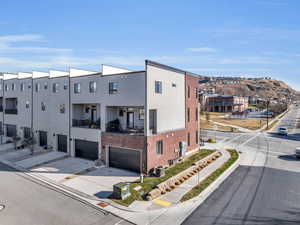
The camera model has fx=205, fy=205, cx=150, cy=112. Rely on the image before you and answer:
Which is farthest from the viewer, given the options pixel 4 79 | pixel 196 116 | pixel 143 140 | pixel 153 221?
pixel 4 79

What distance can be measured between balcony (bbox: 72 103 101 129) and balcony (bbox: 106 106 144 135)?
2970mm

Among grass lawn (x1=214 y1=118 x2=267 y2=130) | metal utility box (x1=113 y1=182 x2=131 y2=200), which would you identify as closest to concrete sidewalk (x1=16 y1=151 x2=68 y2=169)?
metal utility box (x1=113 y1=182 x2=131 y2=200)

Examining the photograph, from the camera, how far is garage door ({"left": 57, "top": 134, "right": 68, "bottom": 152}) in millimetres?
25056

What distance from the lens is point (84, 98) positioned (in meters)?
23.0

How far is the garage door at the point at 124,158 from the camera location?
18844 millimetres

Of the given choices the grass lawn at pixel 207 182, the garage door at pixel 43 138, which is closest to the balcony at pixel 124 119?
the grass lawn at pixel 207 182

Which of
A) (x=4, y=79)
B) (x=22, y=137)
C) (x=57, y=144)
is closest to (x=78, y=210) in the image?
(x=57, y=144)

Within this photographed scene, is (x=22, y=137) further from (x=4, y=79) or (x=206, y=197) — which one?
(x=206, y=197)

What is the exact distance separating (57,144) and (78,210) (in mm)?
15783

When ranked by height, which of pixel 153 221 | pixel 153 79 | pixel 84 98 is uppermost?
pixel 153 79

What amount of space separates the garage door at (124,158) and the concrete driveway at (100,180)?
1.62 ft

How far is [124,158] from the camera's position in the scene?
773 inches

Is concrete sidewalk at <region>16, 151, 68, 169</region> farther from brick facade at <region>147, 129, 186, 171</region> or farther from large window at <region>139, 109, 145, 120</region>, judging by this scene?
brick facade at <region>147, 129, 186, 171</region>

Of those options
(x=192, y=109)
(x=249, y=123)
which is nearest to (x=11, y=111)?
(x=192, y=109)
